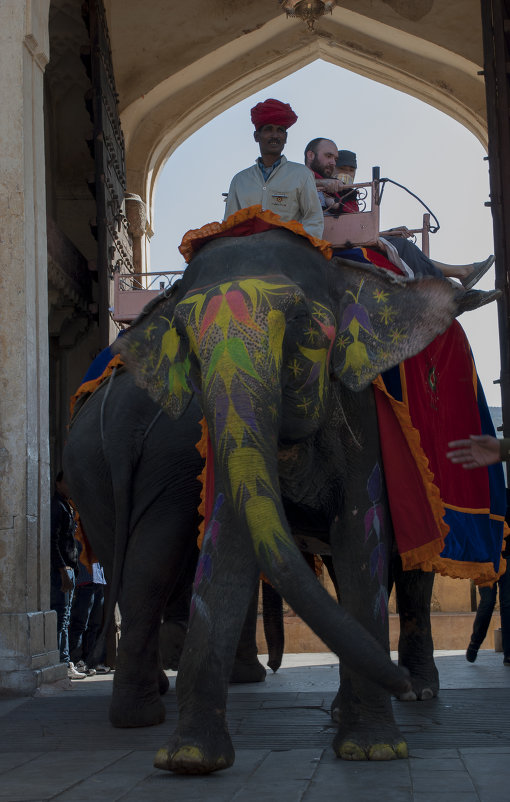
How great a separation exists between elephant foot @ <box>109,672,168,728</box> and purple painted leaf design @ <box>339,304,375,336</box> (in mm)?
1646

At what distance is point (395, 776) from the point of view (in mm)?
3215

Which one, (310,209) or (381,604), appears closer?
(381,604)

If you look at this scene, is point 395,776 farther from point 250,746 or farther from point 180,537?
point 180,537

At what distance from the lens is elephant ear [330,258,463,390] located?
401 centimetres

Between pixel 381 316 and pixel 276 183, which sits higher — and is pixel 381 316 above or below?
below

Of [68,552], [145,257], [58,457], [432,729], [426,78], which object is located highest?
[426,78]

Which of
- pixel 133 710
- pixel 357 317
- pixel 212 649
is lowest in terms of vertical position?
pixel 133 710

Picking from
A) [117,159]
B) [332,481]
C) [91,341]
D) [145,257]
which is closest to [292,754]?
[332,481]

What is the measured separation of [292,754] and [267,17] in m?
10.0

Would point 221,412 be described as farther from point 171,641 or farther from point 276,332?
point 171,641

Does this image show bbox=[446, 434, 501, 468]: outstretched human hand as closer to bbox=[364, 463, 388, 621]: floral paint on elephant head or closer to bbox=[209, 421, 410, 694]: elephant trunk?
bbox=[364, 463, 388, 621]: floral paint on elephant head

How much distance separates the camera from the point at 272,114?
4805 millimetres

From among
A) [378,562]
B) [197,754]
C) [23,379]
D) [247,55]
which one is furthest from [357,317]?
[247,55]

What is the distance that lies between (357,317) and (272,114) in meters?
1.17
